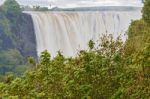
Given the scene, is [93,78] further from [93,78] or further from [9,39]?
[9,39]

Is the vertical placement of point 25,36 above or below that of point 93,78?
above

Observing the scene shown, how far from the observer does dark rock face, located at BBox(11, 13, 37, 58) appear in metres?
36.1

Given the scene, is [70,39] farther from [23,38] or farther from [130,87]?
[130,87]

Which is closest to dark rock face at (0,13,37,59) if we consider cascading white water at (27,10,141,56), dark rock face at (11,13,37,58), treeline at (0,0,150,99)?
dark rock face at (11,13,37,58)

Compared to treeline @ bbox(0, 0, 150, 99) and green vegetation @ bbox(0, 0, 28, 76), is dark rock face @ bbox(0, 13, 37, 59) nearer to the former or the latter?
green vegetation @ bbox(0, 0, 28, 76)

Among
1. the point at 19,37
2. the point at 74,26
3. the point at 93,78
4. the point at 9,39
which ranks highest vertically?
the point at 19,37

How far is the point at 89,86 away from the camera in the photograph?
503 cm

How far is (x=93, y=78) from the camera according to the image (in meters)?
5.18

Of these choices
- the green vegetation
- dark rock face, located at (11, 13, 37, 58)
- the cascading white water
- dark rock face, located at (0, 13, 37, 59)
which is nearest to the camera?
the cascading white water

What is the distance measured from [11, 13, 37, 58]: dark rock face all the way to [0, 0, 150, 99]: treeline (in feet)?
98.5

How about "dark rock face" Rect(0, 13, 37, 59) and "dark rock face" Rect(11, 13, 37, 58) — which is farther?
"dark rock face" Rect(0, 13, 37, 59)

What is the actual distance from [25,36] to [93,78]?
3326 centimetres

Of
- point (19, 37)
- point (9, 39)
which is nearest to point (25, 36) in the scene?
point (19, 37)

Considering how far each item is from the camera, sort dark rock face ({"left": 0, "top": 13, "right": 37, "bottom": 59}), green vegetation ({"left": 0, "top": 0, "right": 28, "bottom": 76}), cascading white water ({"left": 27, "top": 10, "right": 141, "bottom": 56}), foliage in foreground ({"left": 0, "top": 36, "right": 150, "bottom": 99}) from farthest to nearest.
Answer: dark rock face ({"left": 0, "top": 13, "right": 37, "bottom": 59})
green vegetation ({"left": 0, "top": 0, "right": 28, "bottom": 76})
cascading white water ({"left": 27, "top": 10, "right": 141, "bottom": 56})
foliage in foreground ({"left": 0, "top": 36, "right": 150, "bottom": 99})
